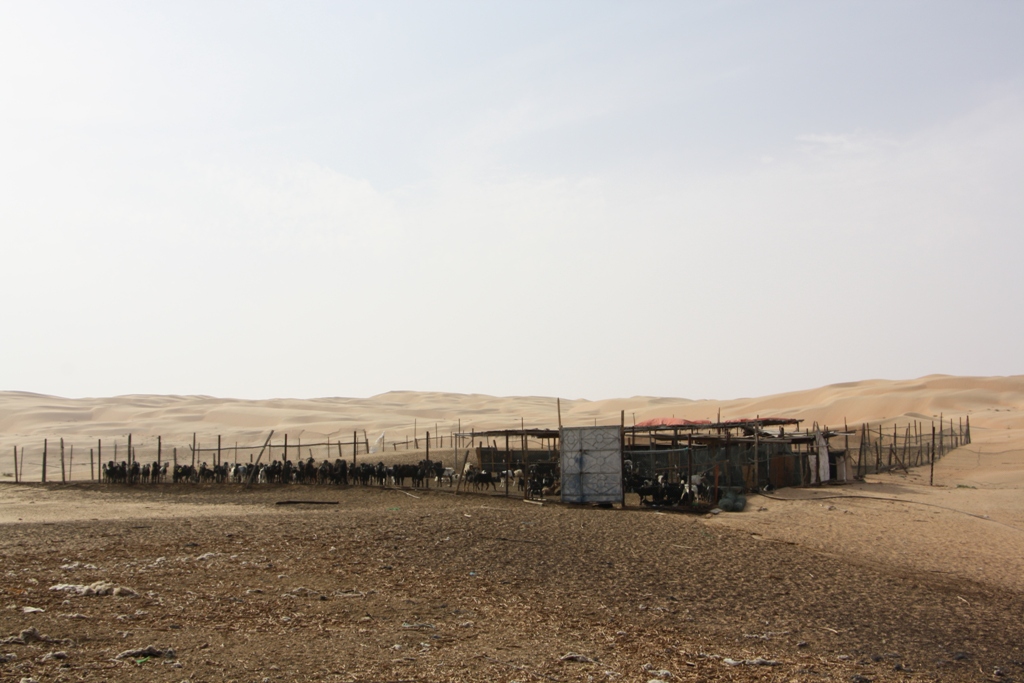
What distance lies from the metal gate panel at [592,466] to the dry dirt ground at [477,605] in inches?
180

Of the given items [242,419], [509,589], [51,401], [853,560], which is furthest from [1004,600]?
[51,401]

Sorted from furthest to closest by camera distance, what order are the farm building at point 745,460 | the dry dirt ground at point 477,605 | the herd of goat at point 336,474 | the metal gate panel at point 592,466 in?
1. the herd of goat at point 336,474
2. the farm building at point 745,460
3. the metal gate panel at point 592,466
4. the dry dirt ground at point 477,605

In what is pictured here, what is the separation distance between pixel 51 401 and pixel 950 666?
106 m

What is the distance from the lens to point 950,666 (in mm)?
9781

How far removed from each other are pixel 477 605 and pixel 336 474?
62.6 ft

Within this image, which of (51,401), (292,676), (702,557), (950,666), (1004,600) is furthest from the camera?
(51,401)

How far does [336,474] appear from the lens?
94.8 feet

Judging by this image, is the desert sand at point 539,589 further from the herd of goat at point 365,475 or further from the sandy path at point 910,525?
the herd of goat at point 365,475

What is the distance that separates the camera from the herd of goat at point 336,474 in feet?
92.8

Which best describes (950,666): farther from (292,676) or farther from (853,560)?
(292,676)

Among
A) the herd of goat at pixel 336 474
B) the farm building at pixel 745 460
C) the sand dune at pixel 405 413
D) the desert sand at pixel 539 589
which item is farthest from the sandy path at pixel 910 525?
the sand dune at pixel 405 413

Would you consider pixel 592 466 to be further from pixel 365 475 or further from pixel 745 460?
pixel 365 475

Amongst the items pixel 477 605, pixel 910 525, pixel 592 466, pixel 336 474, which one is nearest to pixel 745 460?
pixel 592 466

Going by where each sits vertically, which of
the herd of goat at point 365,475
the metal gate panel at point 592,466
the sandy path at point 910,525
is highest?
the metal gate panel at point 592,466
